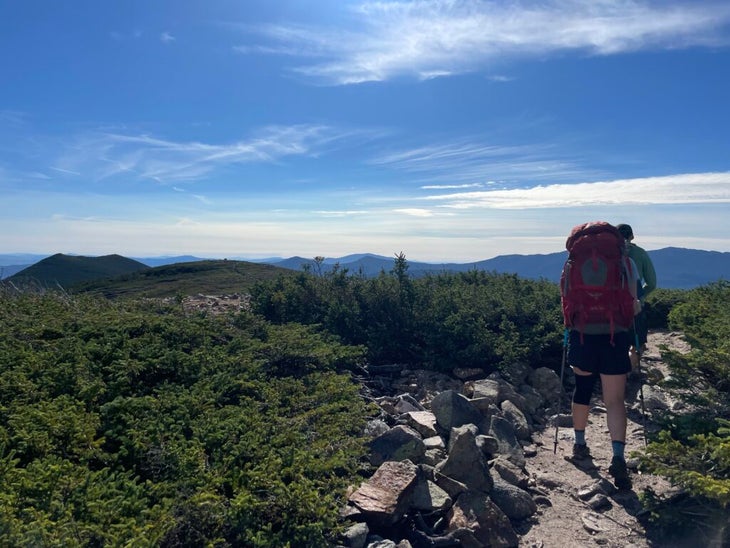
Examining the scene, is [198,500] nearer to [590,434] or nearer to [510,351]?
[590,434]

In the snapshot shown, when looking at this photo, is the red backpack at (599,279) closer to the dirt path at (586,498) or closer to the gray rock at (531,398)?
the dirt path at (586,498)

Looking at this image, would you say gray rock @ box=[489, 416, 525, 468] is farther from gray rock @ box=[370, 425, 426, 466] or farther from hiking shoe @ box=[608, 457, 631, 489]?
gray rock @ box=[370, 425, 426, 466]

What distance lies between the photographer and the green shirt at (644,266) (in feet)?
18.5

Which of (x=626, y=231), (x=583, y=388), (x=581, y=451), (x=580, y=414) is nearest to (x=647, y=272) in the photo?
(x=626, y=231)

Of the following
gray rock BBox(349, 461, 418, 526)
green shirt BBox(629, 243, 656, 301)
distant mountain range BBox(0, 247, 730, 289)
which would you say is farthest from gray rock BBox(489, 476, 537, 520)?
distant mountain range BBox(0, 247, 730, 289)

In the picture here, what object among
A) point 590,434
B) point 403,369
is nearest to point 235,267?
point 403,369

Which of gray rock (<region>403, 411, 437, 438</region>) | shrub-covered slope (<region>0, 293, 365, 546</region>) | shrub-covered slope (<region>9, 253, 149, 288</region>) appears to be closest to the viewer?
shrub-covered slope (<region>0, 293, 365, 546</region>)

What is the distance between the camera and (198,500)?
10.6ft

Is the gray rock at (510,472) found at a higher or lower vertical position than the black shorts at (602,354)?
lower

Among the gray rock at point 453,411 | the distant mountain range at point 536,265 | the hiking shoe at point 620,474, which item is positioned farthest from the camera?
the distant mountain range at point 536,265

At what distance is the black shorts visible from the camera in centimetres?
495

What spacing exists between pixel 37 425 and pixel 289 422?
6.76 ft

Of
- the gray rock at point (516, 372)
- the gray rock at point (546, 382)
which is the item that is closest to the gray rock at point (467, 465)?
the gray rock at point (516, 372)

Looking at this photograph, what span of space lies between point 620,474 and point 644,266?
7.70ft
